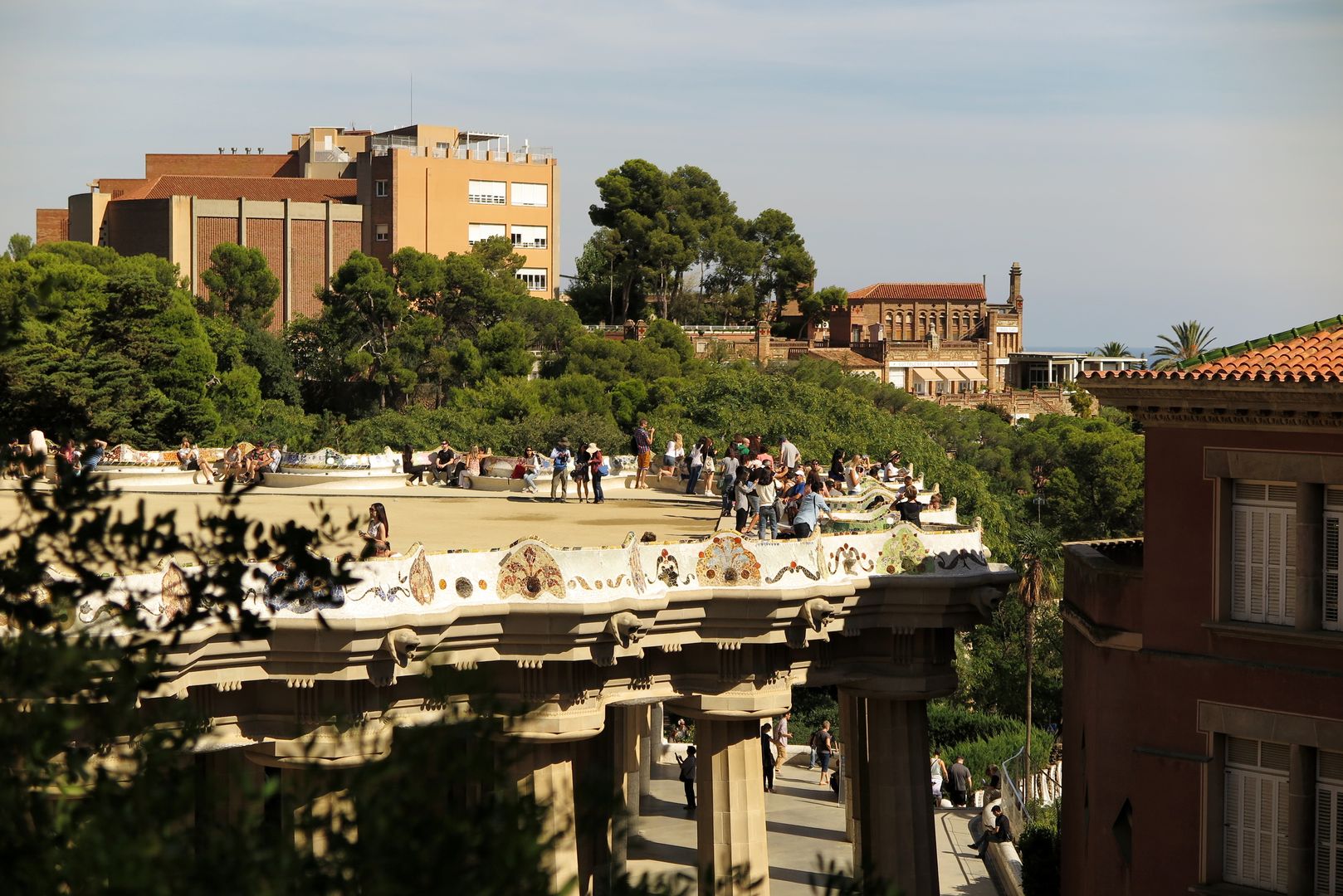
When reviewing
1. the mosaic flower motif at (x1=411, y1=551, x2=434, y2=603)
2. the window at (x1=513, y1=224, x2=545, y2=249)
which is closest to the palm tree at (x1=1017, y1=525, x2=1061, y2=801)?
the mosaic flower motif at (x1=411, y1=551, x2=434, y2=603)

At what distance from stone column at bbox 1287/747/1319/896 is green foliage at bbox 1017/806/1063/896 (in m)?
9.23

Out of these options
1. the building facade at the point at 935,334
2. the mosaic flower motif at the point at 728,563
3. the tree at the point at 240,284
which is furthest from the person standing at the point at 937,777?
the building facade at the point at 935,334

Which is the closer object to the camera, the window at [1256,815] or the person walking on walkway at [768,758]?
the window at [1256,815]

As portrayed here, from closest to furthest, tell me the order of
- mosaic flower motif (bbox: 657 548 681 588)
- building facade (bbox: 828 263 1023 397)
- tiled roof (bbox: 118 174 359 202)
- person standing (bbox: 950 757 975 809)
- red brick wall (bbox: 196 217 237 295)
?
mosaic flower motif (bbox: 657 548 681 588) → person standing (bbox: 950 757 975 809) → red brick wall (bbox: 196 217 237 295) → tiled roof (bbox: 118 174 359 202) → building facade (bbox: 828 263 1023 397)

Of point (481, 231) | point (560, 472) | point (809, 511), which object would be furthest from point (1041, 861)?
point (481, 231)

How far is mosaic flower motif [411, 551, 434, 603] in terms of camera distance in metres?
24.5

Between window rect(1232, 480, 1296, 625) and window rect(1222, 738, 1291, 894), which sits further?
window rect(1232, 480, 1296, 625)

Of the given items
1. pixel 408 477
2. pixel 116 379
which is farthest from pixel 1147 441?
pixel 116 379

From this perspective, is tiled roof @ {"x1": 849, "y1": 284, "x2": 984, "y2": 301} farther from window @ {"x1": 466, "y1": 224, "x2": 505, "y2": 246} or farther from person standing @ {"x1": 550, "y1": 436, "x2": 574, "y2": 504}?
person standing @ {"x1": 550, "y1": 436, "x2": 574, "y2": 504}

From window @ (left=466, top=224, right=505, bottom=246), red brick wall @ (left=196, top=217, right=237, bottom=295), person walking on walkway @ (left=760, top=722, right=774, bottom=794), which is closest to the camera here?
person walking on walkway @ (left=760, top=722, right=774, bottom=794)

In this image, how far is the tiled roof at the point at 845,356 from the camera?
15512cm

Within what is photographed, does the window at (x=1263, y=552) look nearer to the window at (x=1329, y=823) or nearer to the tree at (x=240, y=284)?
the window at (x=1329, y=823)

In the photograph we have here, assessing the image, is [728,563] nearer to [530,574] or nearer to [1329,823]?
[530,574]

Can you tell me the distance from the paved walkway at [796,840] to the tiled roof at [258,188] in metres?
108
